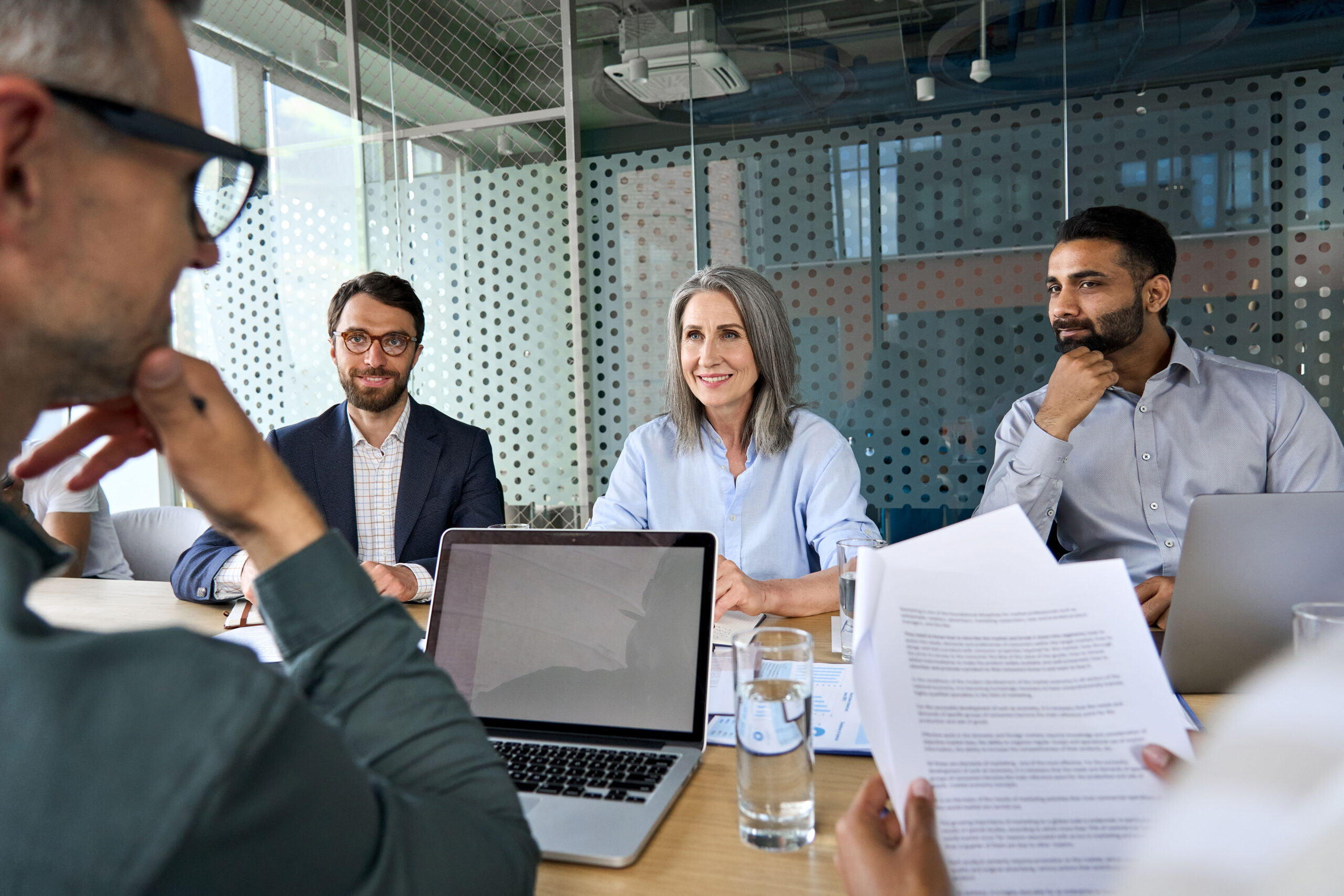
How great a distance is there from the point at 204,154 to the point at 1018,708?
0.77 metres

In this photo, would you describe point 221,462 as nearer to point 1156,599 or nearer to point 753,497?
point 1156,599

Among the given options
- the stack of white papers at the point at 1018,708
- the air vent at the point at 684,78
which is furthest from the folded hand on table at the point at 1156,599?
the air vent at the point at 684,78

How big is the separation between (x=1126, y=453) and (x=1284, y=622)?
1180 millimetres

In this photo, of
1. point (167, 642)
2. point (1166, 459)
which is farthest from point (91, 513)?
point (1166, 459)

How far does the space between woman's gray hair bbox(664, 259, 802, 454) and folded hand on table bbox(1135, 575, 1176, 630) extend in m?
1.06

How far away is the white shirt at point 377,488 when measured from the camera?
255 cm

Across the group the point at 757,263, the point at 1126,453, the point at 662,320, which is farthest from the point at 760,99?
the point at 1126,453

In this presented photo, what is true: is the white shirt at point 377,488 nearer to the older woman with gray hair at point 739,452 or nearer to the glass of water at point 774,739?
the older woman with gray hair at point 739,452

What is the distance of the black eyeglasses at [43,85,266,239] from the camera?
52 centimetres

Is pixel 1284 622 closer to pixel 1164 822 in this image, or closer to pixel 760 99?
pixel 1164 822

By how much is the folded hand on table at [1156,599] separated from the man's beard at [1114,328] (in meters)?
0.94

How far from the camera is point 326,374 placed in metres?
4.65

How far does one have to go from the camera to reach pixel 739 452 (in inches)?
99.5

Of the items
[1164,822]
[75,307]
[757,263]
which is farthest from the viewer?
[757,263]
